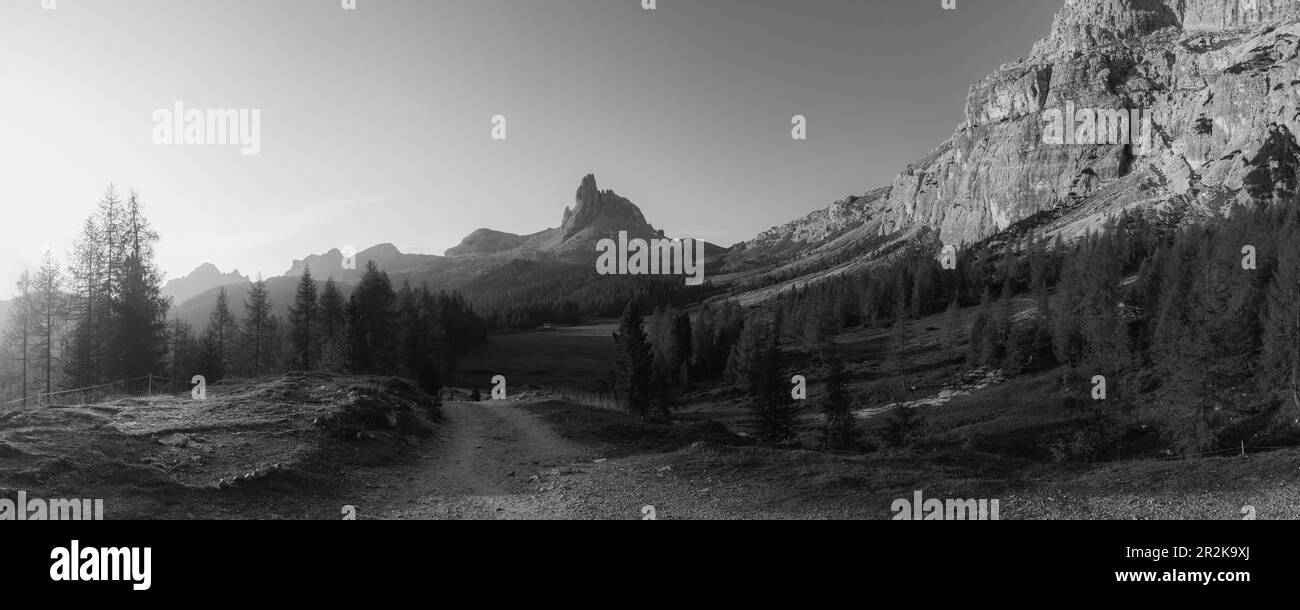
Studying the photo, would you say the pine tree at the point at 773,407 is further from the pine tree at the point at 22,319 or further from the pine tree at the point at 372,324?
the pine tree at the point at 22,319

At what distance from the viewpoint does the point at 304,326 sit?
60125 millimetres

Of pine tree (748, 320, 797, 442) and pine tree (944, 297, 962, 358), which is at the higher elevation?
pine tree (944, 297, 962, 358)

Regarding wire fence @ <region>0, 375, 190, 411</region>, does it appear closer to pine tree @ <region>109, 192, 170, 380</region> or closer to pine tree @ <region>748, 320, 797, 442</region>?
pine tree @ <region>109, 192, 170, 380</region>

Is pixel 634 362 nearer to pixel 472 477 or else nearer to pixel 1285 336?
pixel 472 477

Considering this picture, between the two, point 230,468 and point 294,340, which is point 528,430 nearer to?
point 230,468

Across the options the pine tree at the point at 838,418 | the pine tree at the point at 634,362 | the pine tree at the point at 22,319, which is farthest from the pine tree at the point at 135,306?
the pine tree at the point at 838,418

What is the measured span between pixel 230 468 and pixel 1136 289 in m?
Answer: 108

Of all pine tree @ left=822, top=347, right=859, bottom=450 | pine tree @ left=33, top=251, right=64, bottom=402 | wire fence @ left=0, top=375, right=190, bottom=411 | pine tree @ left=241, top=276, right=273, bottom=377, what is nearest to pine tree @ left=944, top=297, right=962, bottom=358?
pine tree @ left=822, top=347, right=859, bottom=450

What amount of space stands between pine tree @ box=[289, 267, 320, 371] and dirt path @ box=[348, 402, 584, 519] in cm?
3841

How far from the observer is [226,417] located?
→ 22.3 meters

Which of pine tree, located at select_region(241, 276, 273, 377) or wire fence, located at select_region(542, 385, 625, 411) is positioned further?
pine tree, located at select_region(241, 276, 273, 377)

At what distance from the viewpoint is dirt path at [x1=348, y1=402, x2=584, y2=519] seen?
545 inches

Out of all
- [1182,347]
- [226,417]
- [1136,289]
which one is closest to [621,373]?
[226,417]

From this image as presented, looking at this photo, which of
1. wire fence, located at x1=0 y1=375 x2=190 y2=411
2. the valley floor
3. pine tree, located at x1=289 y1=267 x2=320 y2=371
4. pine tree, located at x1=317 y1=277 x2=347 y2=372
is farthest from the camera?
pine tree, located at x1=289 y1=267 x2=320 y2=371
